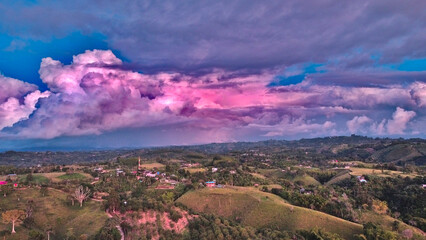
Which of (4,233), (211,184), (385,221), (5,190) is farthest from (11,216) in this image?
(385,221)

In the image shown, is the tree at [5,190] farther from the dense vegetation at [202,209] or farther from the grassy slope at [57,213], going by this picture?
the grassy slope at [57,213]

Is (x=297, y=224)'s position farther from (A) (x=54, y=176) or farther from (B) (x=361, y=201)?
(A) (x=54, y=176)

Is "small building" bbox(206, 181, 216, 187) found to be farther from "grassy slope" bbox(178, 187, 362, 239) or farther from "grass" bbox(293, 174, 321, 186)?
"grass" bbox(293, 174, 321, 186)

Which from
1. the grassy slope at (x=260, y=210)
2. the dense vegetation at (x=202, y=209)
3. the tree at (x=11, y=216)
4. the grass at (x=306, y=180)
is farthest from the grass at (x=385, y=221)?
the tree at (x=11, y=216)

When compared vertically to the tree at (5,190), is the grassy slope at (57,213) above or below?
below

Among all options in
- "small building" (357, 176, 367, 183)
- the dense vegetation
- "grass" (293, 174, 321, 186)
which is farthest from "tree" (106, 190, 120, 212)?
"small building" (357, 176, 367, 183)

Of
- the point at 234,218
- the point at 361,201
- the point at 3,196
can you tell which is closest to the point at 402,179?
the point at 361,201

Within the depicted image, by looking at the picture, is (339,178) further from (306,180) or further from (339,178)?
(306,180)
